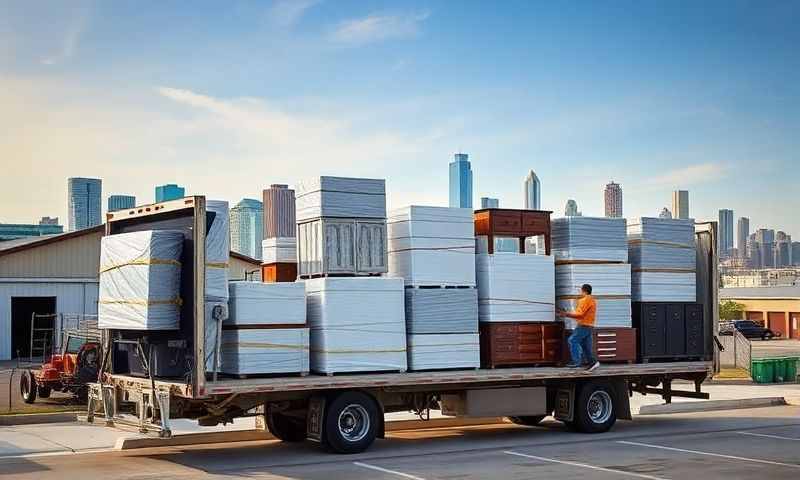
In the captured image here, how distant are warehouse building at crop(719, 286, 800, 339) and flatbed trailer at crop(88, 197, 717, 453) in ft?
214

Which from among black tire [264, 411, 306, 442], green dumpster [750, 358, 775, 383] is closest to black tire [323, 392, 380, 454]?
black tire [264, 411, 306, 442]

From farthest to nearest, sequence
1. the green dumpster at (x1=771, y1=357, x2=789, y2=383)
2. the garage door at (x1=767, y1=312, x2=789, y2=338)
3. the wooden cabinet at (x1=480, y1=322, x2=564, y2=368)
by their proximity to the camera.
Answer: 1. the garage door at (x1=767, y1=312, x2=789, y2=338)
2. the green dumpster at (x1=771, y1=357, x2=789, y2=383)
3. the wooden cabinet at (x1=480, y1=322, x2=564, y2=368)

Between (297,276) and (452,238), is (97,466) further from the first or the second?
(452,238)

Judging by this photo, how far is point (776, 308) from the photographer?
268 feet

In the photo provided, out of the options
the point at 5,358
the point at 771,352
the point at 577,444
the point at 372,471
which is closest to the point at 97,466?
the point at 372,471

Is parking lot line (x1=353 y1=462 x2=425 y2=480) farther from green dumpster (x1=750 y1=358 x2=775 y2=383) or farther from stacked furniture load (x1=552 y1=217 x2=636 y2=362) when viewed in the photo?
green dumpster (x1=750 y1=358 x2=775 y2=383)

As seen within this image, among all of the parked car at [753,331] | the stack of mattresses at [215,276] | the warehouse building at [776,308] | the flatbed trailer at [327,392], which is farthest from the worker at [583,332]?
the warehouse building at [776,308]

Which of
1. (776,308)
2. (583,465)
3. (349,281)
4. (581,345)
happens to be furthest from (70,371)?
(776,308)

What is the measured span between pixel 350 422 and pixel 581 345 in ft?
13.1

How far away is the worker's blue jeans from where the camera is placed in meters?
15.8

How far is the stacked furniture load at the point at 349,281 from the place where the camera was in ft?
46.0

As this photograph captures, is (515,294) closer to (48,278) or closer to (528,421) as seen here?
(528,421)

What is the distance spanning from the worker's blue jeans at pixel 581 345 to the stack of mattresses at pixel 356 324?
9.54 ft

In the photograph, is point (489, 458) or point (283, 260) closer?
point (489, 458)
